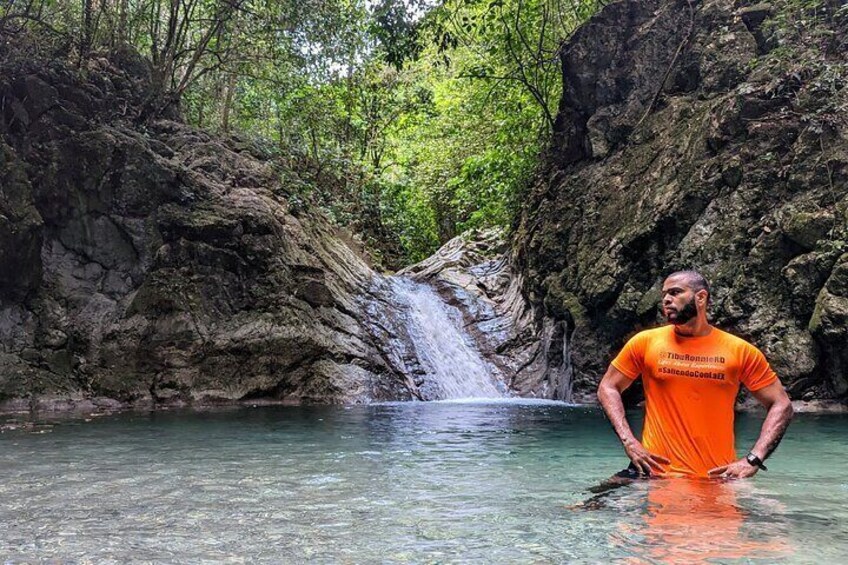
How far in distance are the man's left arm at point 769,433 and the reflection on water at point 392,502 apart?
17cm

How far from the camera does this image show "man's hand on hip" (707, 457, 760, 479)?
4434mm

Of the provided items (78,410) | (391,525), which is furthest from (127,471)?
(78,410)

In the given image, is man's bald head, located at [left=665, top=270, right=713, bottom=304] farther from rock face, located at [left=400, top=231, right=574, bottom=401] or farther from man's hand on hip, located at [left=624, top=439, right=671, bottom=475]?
rock face, located at [left=400, top=231, right=574, bottom=401]

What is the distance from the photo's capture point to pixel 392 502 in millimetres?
5113

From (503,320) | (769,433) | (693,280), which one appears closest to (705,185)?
(503,320)

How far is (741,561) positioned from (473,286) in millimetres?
18358

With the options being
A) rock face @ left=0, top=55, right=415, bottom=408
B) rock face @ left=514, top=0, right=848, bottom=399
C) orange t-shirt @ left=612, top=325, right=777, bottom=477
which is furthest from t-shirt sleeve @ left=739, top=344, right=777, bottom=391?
rock face @ left=0, top=55, right=415, bottom=408

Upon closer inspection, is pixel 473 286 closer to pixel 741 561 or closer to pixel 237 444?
pixel 237 444

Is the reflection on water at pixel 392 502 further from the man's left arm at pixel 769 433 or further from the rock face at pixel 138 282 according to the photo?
the rock face at pixel 138 282

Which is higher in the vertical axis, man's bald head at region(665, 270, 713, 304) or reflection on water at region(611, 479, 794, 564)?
man's bald head at region(665, 270, 713, 304)

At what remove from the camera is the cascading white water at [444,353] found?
54.3 feet

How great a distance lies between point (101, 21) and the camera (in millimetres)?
18938

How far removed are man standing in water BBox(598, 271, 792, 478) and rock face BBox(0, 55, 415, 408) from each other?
10.8 meters

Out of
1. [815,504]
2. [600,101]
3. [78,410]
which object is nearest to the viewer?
[815,504]
